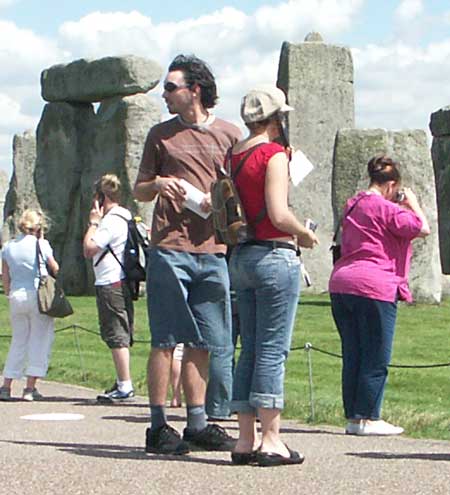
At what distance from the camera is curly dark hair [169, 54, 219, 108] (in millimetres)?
8719

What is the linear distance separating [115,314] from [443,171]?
17648 mm

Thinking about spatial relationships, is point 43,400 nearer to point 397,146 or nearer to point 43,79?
point 397,146

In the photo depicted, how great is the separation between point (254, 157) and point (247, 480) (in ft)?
5.37

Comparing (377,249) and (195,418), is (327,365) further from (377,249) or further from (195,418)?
(195,418)

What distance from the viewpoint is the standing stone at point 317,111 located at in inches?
1051

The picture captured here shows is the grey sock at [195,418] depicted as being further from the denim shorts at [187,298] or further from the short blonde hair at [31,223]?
the short blonde hair at [31,223]

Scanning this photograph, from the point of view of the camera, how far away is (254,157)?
8109mm

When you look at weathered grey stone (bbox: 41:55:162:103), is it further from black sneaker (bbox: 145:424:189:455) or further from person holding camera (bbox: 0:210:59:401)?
black sneaker (bbox: 145:424:189:455)

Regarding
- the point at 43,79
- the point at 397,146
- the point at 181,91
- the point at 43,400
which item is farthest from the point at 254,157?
the point at 43,79

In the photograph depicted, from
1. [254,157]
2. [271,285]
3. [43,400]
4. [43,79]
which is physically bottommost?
[43,400]

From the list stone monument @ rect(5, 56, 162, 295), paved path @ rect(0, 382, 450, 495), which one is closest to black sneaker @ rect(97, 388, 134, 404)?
paved path @ rect(0, 382, 450, 495)

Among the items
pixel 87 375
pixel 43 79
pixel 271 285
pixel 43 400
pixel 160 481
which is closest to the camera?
pixel 160 481

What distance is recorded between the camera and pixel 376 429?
31.9ft

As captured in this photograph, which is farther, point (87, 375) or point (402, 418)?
point (87, 375)
